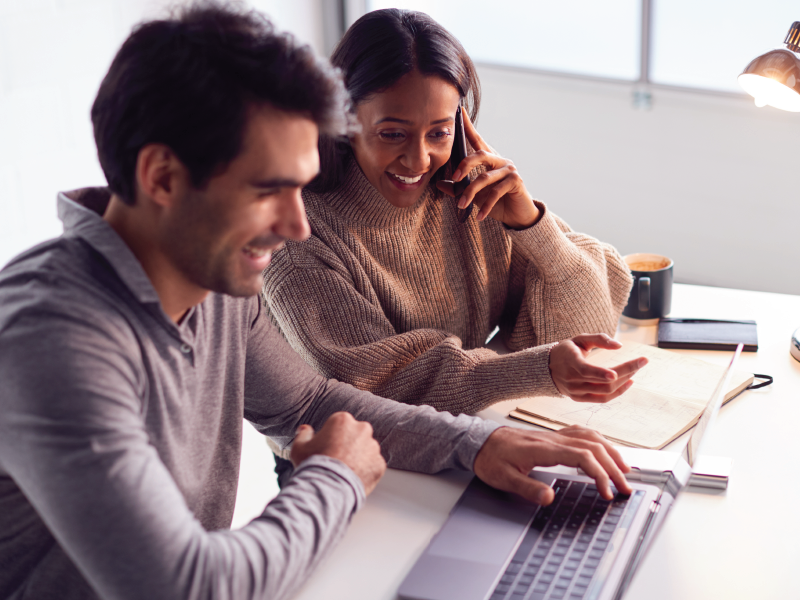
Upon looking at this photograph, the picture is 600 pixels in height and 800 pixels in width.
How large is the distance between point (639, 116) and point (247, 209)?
2.68 metres

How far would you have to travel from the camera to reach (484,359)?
1.27m

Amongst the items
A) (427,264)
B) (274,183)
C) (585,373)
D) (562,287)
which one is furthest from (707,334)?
(274,183)

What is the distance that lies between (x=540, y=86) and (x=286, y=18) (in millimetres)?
1085

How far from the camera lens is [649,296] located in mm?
1468

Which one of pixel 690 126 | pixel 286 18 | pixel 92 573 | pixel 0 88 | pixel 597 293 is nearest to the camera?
pixel 92 573

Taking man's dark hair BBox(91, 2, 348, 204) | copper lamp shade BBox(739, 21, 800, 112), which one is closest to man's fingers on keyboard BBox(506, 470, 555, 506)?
man's dark hair BBox(91, 2, 348, 204)

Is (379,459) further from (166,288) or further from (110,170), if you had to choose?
(110,170)

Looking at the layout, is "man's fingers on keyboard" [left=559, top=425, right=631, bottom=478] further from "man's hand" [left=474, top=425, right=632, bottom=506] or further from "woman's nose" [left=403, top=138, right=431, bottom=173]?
"woman's nose" [left=403, top=138, right=431, bottom=173]

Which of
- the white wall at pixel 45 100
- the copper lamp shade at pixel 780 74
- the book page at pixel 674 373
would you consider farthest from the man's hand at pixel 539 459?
the white wall at pixel 45 100

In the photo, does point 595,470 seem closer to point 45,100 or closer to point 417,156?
point 417,156

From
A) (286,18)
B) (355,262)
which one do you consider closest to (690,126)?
(286,18)

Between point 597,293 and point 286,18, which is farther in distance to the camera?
point 286,18

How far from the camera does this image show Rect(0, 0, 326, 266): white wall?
2.09 metres

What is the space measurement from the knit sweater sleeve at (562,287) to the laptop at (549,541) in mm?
434
